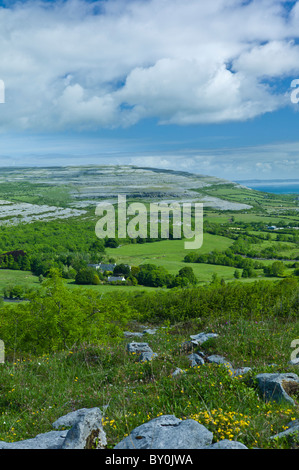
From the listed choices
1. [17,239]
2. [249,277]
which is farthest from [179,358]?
[17,239]

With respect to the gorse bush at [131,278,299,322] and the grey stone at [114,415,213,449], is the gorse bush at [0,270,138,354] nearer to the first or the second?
the gorse bush at [131,278,299,322]

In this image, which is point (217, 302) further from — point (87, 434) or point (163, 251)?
point (163, 251)

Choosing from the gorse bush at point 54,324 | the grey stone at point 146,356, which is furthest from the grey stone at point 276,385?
the gorse bush at point 54,324

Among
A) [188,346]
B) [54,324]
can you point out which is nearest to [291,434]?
[188,346]

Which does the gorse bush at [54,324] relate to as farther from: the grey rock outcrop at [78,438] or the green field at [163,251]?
the green field at [163,251]

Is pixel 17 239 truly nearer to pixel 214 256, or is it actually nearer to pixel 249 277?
pixel 214 256

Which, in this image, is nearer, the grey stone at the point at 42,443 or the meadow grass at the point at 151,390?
the grey stone at the point at 42,443
